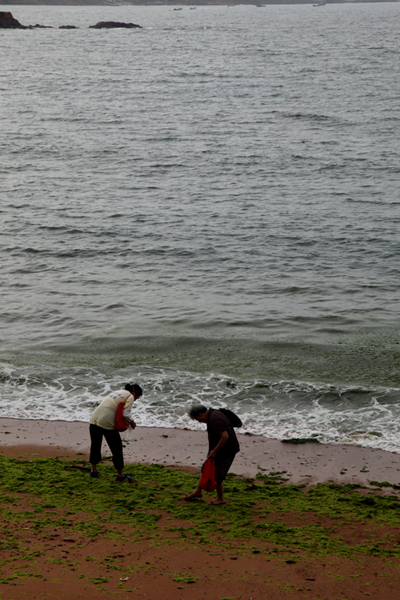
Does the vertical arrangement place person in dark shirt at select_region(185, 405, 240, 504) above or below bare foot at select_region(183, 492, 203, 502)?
above

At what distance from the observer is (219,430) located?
7250 mm

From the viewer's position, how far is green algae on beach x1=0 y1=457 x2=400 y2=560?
662 centimetres

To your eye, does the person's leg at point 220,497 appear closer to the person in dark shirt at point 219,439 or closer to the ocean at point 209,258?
the person in dark shirt at point 219,439

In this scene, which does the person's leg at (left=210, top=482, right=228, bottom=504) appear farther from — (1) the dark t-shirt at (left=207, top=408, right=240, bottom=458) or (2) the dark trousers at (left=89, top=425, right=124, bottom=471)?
(2) the dark trousers at (left=89, top=425, right=124, bottom=471)

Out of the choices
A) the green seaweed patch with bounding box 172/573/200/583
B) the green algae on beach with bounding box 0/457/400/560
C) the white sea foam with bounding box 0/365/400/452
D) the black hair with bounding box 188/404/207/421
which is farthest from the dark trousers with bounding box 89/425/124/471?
the white sea foam with bounding box 0/365/400/452

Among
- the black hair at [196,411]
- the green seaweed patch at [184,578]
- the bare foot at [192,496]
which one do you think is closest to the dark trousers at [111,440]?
the bare foot at [192,496]

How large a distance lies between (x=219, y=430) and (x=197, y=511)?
1.15 metres

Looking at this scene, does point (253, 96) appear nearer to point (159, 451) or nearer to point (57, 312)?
point (57, 312)

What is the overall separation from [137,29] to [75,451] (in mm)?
146060

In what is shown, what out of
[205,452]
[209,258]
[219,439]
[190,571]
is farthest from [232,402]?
[209,258]

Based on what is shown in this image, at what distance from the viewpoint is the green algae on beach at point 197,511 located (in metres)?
6.62

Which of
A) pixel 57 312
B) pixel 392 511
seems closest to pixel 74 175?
pixel 57 312

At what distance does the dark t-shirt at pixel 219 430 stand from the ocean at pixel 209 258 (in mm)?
3040

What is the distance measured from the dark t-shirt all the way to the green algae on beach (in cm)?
81
